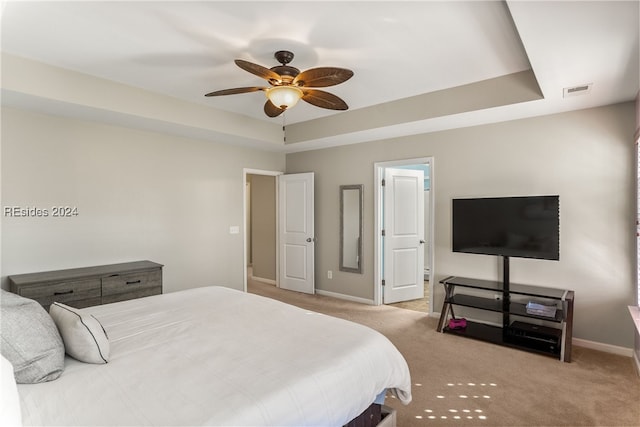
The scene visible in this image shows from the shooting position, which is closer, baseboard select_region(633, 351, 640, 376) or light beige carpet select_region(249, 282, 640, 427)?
light beige carpet select_region(249, 282, 640, 427)

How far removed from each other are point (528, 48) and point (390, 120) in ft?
6.23

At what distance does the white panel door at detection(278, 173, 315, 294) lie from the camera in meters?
5.62

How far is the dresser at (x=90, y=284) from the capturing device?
3.14 metres

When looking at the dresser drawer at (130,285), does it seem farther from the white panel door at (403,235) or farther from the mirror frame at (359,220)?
the white panel door at (403,235)

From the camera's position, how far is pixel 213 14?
88.0 inches

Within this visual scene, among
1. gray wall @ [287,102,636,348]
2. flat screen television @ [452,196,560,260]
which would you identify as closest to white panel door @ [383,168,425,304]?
gray wall @ [287,102,636,348]

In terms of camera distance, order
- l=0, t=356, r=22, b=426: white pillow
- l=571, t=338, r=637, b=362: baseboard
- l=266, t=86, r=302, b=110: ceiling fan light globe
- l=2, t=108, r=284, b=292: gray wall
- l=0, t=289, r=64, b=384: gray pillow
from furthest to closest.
Result: l=2, t=108, r=284, b=292: gray wall, l=571, t=338, r=637, b=362: baseboard, l=266, t=86, r=302, b=110: ceiling fan light globe, l=0, t=289, r=64, b=384: gray pillow, l=0, t=356, r=22, b=426: white pillow

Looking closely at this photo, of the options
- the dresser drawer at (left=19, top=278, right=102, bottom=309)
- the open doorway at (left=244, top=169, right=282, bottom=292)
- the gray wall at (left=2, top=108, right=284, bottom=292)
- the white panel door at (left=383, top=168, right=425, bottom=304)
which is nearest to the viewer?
the dresser drawer at (left=19, top=278, right=102, bottom=309)

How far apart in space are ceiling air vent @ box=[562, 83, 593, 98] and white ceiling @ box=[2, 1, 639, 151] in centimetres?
5

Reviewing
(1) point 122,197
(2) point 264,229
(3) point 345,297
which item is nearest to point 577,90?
(3) point 345,297

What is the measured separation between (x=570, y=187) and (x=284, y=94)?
2995 millimetres

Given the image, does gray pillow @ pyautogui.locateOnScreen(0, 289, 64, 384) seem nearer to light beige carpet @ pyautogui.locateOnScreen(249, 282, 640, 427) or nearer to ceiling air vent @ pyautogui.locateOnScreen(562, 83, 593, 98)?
light beige carpet @ pyautogui.locateOnScreen(249, 282, 640, 427)

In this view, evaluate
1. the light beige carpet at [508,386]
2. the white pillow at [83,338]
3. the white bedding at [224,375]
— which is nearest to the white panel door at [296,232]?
the light beige carpet at [508,386]

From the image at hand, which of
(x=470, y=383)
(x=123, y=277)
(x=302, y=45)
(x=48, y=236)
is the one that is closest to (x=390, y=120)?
(x=302, y=45)
